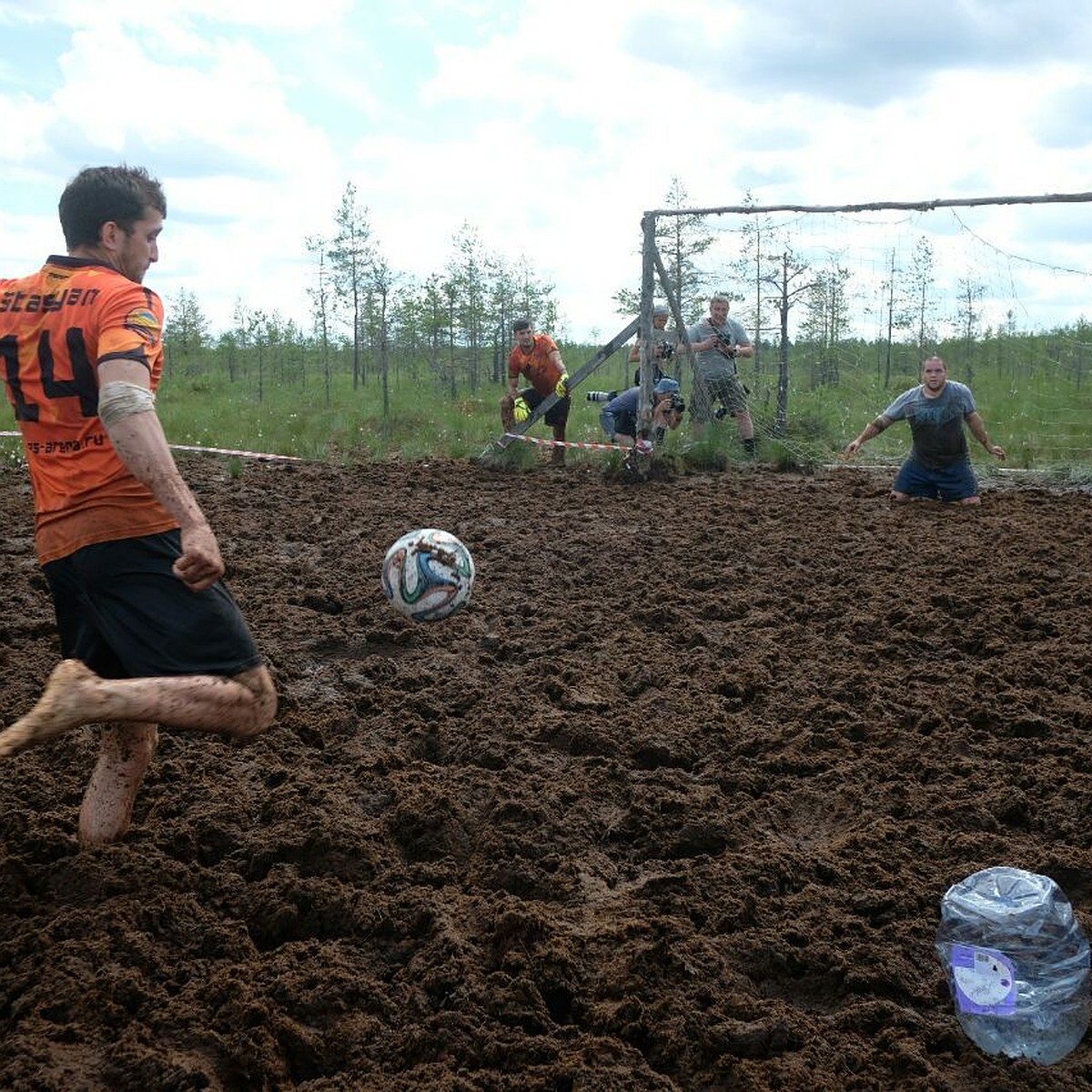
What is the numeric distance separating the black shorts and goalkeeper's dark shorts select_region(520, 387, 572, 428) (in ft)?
33.8

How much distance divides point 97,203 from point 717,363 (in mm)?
10127

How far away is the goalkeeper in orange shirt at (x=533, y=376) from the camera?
524 inches

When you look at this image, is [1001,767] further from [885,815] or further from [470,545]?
[470,545]

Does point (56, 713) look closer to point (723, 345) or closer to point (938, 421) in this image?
point (938, 421)

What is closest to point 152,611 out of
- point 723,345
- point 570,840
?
point 570,840

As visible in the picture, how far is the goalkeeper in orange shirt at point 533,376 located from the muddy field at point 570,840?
19.8ft

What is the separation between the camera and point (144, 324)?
3.20 meters

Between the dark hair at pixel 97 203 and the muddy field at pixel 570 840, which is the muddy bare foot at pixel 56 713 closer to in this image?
the muddy field at pixel 570 840

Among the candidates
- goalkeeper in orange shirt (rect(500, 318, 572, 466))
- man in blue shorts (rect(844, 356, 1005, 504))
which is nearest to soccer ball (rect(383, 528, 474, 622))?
man in blue shorts (rect(844, 356, 1005, 504))

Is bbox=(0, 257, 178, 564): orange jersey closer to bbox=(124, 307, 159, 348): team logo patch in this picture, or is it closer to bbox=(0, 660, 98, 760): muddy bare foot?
bbox=(124, 307, 159, 348): team logo patch

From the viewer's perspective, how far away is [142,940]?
318 centimetres

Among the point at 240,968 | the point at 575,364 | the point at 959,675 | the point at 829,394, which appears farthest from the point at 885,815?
the point at 575,364

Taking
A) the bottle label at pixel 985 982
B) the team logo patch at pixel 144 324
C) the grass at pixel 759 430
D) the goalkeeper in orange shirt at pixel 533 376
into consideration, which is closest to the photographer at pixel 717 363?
the grass at pixel 759 430

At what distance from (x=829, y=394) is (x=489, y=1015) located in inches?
582
